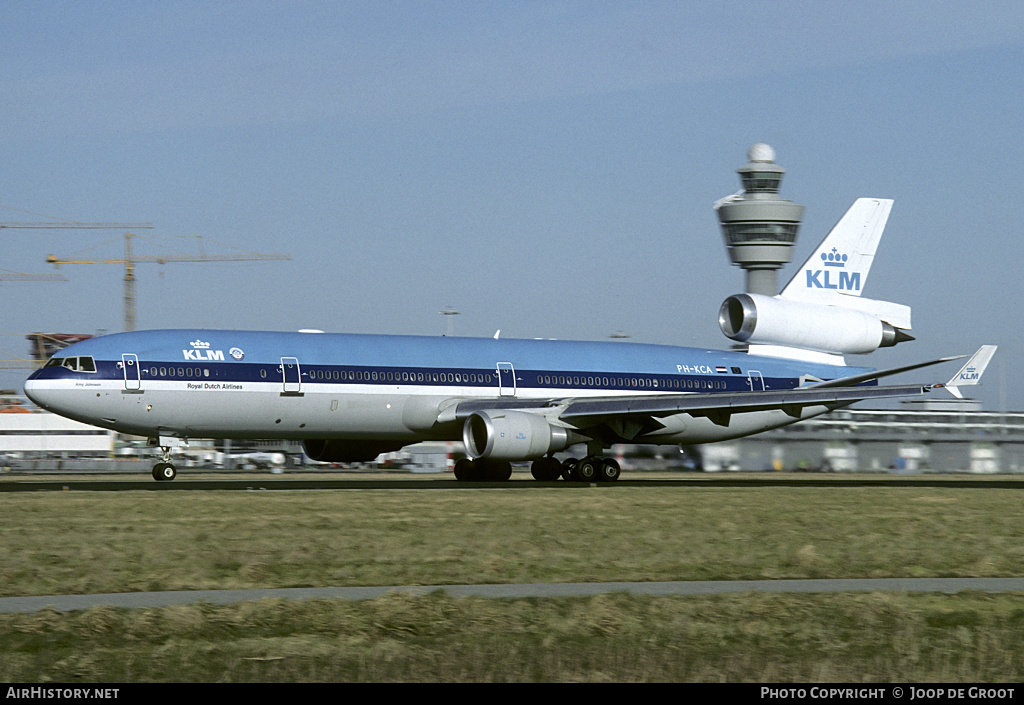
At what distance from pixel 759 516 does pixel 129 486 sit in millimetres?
17379

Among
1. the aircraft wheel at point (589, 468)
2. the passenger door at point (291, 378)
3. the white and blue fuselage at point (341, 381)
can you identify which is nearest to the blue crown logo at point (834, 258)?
the white and blue fuselage at point (341, 381)

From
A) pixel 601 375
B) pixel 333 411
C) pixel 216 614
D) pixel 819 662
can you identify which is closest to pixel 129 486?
pixel 333 411

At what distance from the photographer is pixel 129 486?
3341 cm

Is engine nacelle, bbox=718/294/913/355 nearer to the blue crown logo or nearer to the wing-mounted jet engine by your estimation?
the wing-mounted jet engine

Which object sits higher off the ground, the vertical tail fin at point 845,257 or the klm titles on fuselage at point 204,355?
the vertical tail fin at point 845,257

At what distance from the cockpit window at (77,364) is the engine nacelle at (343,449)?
7.98 m

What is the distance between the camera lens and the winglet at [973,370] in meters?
36.5

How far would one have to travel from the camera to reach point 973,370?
36844 millimetres

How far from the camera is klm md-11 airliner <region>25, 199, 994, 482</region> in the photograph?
3478cm

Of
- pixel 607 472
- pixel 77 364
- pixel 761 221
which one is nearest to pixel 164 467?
pixel 77 364

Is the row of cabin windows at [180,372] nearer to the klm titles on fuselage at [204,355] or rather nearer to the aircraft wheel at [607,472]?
the klm titles on fuselage at [204,355]

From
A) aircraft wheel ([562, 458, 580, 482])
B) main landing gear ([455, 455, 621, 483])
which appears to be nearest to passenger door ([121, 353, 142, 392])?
main landing gear ([455, 455, 621, 483])

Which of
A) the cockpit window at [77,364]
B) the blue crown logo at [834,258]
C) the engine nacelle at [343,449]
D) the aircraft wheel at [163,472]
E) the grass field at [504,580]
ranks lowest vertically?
the grass field at [504,580]

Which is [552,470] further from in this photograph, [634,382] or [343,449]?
[343,449]
